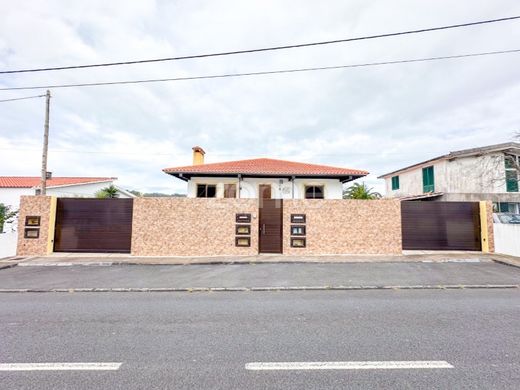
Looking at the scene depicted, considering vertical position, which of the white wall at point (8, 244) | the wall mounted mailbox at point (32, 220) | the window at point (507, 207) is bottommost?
the white wall at point (8, 244)

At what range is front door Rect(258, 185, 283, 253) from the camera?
11.2 metres

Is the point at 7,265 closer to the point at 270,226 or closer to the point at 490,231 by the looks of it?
the point at 270,226

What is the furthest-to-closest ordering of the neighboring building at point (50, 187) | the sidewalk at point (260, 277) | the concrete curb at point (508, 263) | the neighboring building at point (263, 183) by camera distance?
the neighboring building at point (50, 187) → the neighboring building at point (263, 183) → the concrete curb at point (508, 263) → the sidewalk at point (260, 277)

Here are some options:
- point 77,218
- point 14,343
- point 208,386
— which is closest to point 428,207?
point 208,386

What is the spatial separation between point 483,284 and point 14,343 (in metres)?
9.78

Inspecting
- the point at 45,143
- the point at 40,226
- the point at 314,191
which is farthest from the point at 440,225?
the point at 45,143

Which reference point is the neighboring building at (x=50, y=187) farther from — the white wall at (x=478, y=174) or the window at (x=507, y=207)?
the window at (x=507, y=207)

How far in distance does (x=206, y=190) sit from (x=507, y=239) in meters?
15.2

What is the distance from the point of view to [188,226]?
1113cm

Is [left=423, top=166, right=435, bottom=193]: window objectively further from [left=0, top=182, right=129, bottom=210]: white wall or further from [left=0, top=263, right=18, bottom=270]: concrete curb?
[left=0, top=182, right=129, bottom=210]: white wall

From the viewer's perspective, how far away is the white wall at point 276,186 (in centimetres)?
1612

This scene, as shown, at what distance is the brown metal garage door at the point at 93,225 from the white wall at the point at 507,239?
16245mm

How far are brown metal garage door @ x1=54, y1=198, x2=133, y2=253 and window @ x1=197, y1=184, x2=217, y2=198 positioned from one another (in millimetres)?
5471

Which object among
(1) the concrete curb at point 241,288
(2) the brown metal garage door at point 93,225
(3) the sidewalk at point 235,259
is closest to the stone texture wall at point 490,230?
(3) the sidewalk at point 235,259
